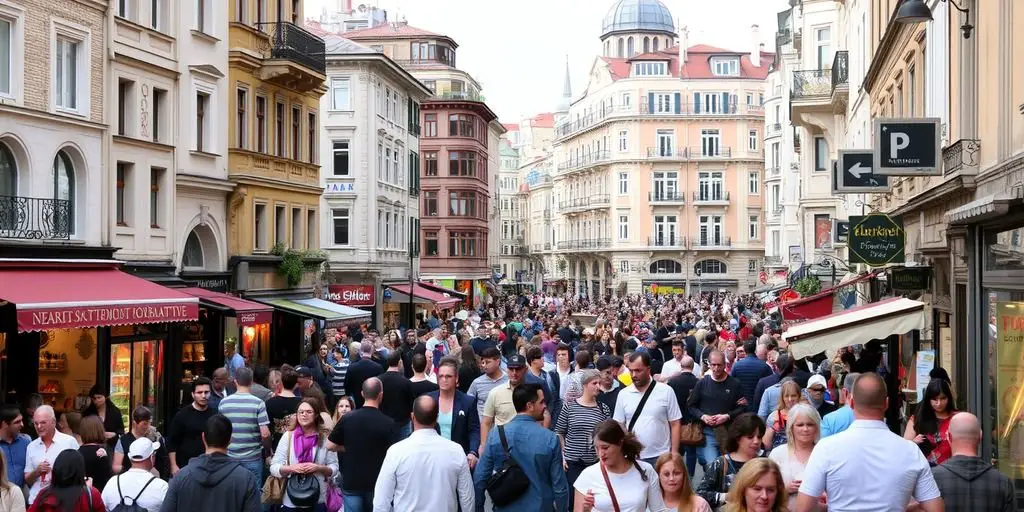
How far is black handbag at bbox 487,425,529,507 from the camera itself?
371 inches

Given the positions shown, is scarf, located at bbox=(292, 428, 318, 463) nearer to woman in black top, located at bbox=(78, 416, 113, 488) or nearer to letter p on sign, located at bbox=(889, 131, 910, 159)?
woman in black top, located at bbox=(78, 416, 113, 488)

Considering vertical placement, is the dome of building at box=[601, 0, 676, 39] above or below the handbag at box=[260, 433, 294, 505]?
above

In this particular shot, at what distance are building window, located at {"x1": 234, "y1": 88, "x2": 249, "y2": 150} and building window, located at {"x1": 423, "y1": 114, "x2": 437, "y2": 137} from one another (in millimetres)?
45999

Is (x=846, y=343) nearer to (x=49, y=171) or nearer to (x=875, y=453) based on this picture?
(x=875, y=453)

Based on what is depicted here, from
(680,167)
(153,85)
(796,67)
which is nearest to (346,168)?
(796,67)

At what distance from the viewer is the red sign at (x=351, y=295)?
41.1 meters

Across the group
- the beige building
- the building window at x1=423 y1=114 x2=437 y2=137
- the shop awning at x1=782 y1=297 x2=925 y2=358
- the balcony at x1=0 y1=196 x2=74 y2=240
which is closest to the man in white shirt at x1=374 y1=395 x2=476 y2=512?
the shop awning at x1=782 y1=297 x2=925 y2=358

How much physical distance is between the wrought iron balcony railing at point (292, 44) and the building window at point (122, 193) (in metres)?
7.02

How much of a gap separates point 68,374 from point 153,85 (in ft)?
21.9

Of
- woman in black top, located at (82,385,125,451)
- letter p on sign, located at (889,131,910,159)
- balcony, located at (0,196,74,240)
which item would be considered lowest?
woman in black top, located at (82,385,125,451)

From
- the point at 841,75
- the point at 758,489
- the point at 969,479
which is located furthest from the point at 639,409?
the point at 841,75

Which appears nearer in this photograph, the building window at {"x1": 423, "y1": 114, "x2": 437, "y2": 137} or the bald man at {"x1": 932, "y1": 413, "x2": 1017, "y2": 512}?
the bald man at {"x1": 932, "y1": 413, "x2": 1017, "y2": 512}

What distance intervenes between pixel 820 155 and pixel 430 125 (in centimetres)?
3536

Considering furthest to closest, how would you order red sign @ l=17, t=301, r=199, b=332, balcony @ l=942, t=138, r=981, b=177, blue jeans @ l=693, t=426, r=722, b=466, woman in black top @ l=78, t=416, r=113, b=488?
red sign @ l=17, t=301, r=199, b=332 → balcony @ l=942, t=138, r=981, b=177 → blue jeans @ l=693, t=426, r=722, b=466 → woman in black top @ l=78, t=416, r=113, b=488
